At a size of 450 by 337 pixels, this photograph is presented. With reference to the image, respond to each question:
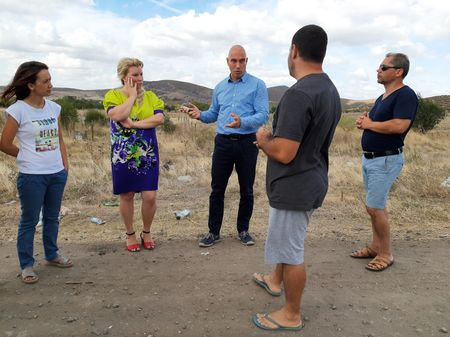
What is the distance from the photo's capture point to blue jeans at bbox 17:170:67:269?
3.55 meters

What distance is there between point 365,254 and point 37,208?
10.9ft

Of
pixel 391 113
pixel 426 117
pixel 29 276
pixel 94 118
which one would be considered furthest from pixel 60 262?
pixel 426 117

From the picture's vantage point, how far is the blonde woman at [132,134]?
4.01 metres

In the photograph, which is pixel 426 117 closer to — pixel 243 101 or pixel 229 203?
pixel 229 203

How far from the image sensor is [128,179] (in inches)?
165

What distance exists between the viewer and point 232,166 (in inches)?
180

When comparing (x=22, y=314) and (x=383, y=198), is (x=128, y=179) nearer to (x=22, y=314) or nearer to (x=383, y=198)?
(x=22, y=314)

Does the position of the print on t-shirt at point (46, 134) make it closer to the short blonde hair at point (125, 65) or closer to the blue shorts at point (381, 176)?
the short blonde hair at point (125, 65)

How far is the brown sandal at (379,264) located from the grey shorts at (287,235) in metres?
1.52

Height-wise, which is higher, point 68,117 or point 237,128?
point 237,128

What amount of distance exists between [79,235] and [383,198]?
3.59 metres

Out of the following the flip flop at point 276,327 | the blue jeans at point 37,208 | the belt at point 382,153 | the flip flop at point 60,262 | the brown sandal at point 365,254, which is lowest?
the flip flop at point 60,262

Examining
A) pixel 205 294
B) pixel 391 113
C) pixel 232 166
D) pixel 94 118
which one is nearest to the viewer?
pixel 205 294

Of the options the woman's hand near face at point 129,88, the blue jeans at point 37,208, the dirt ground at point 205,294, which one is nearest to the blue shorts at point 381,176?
the dirt ground at point 205,294
